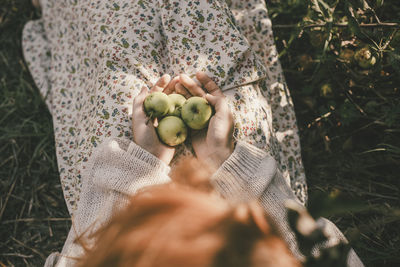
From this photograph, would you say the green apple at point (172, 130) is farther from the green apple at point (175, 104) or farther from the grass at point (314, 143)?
the grass at point (314, 143)

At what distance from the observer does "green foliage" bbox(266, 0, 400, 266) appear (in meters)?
1.49

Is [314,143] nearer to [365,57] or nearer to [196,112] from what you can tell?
[365,57]

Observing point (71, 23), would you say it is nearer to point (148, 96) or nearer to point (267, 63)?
point (148, 96)

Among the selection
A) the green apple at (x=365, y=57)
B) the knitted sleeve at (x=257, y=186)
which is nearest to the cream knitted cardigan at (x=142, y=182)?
the knitted sleeve at (x=257, y=186)

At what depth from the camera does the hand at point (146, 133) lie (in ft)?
3.98

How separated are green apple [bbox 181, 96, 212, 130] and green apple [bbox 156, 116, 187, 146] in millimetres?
35

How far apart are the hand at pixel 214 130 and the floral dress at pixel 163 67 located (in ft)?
0.17

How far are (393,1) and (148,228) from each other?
1739mm

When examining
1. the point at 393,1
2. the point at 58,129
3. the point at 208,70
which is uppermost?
the point at 393,1

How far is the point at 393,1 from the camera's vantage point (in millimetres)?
1561

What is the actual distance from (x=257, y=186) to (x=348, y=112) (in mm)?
903

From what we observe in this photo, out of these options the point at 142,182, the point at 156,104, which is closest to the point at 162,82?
the point at 156,104

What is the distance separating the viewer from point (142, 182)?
1.14 meters

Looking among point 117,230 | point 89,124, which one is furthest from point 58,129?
point 117,230
